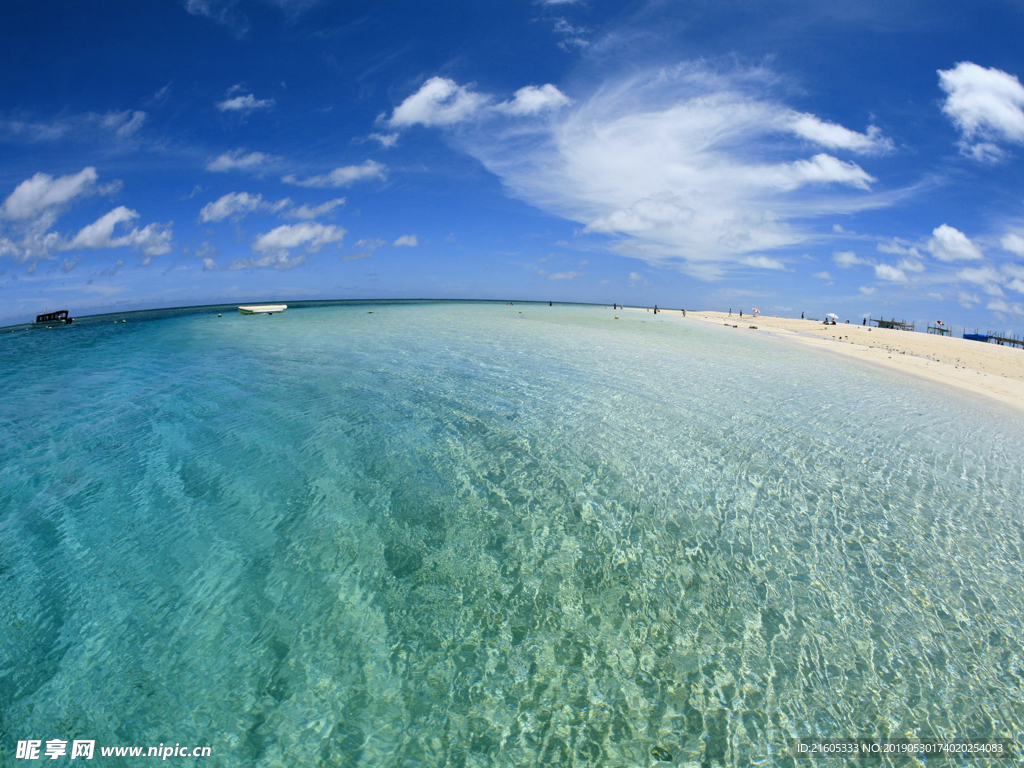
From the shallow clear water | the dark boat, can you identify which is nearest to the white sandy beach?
the shallow clear water

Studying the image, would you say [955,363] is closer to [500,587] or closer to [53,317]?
[500,587]

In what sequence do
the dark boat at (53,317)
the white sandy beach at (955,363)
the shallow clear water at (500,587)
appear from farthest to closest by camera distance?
the dark boat at (53,317)
the white sandy beach at (955,363)
the shallow clear water at (500,587)

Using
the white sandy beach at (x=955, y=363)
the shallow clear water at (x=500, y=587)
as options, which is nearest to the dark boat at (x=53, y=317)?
the shallow clear water at (x=500, y=587)

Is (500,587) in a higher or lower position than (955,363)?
lower

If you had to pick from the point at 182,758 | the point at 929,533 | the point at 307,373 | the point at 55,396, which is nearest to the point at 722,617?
the point at 929,533

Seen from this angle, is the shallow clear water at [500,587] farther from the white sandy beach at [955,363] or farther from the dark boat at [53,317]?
the dark boat at [53,317]

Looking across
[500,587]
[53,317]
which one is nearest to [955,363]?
[500,587]

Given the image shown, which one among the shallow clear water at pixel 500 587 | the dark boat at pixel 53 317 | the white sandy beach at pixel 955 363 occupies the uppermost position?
the dark boat at pixel 53 317

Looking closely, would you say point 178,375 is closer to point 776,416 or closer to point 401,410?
point 401,410

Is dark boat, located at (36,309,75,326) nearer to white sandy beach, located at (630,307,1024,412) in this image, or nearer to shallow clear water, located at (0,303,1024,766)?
shallow clear water, located at (0,303,1024,766)

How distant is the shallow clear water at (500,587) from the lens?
3859mm

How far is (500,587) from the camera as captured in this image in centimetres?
547

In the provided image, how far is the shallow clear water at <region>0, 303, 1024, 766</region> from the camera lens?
12.7ft

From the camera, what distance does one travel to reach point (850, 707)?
4.06 metres
